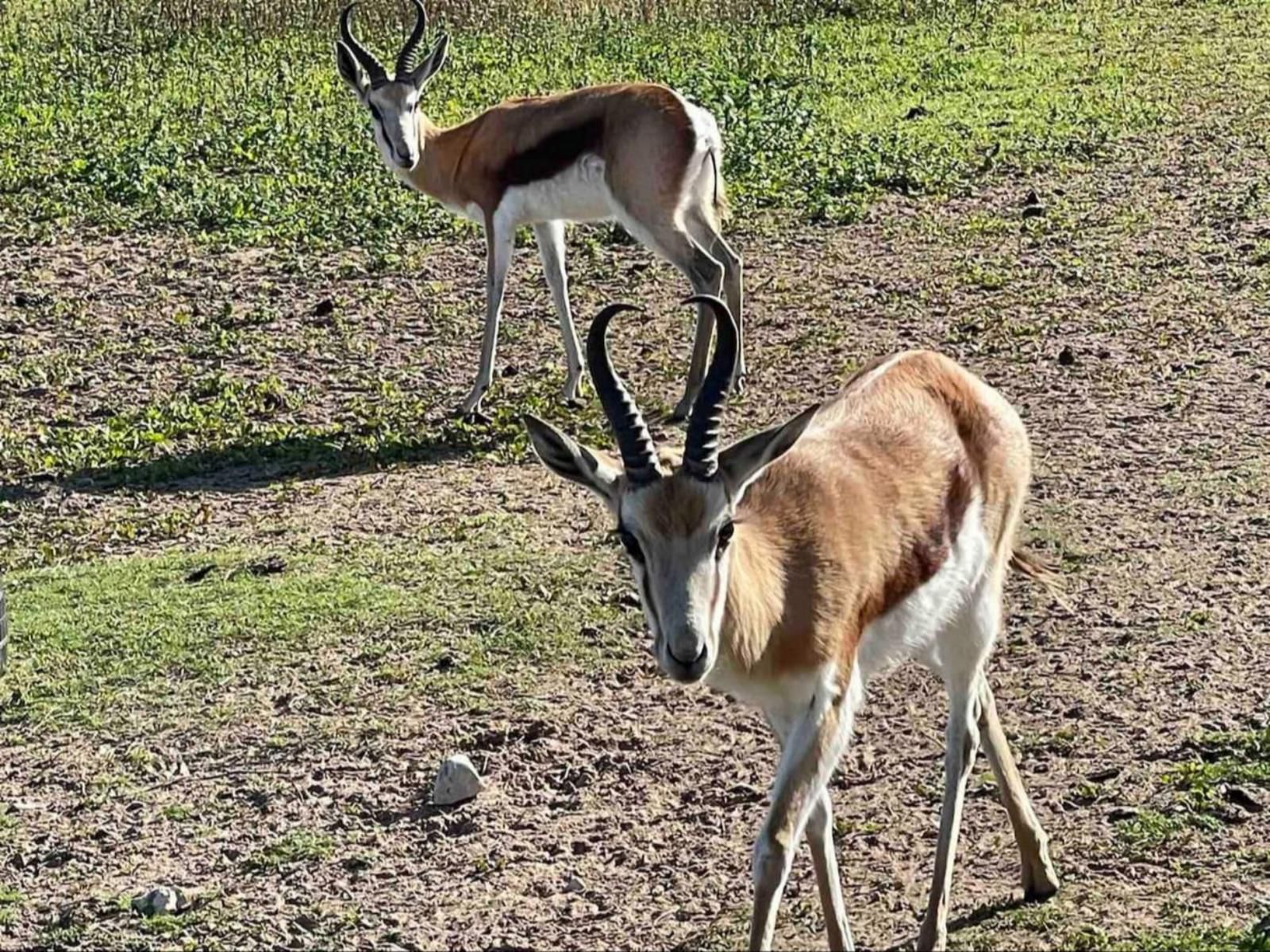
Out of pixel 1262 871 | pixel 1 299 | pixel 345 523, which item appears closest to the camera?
pixel 1262 871

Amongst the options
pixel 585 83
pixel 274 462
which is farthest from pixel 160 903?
pixel 585 83

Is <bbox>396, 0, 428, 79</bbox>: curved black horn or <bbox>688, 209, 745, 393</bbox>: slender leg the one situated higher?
<bbox>396, 0, 428, 79</bbox>: curved black horn

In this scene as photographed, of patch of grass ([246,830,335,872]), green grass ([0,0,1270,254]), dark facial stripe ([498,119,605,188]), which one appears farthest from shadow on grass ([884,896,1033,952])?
green grass ([0,0,1270,254])

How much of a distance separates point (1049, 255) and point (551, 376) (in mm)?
2667

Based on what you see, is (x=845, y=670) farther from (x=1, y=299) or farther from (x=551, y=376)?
(x=1, y=299)

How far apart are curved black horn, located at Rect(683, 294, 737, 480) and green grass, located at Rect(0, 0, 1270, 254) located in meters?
7.07

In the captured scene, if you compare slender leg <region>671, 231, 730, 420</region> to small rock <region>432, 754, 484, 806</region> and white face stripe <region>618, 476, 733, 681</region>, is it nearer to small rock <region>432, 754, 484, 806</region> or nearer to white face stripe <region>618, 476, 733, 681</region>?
small rock <region>432, 754, 484, 806</region>

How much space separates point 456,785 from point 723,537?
5.26ft

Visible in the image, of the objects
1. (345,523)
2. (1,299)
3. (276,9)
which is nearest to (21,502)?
(345,523)

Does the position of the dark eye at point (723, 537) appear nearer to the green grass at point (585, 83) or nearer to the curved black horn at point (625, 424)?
the curved black horn at point (625, 424)

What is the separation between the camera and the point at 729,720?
612cm

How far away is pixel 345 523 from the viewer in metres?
8.02

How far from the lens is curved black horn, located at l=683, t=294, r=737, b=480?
175 inches

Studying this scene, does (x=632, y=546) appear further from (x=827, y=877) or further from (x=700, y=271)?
(x=700, y=271)
